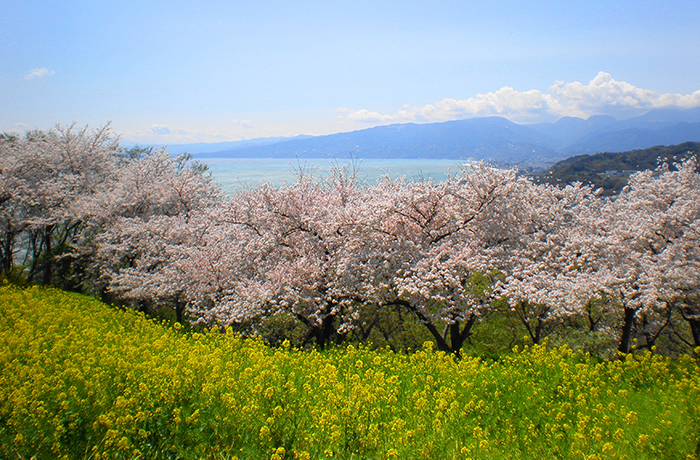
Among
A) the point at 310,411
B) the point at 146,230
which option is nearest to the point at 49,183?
the point at 146,230

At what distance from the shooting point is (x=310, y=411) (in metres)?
5.77

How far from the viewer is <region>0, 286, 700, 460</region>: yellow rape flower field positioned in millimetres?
4895

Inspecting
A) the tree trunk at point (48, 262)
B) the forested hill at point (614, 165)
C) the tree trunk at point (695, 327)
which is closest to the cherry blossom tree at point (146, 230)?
the tree trunk at point (48, 262)

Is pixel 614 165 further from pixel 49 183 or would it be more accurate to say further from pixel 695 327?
pixel 49 183

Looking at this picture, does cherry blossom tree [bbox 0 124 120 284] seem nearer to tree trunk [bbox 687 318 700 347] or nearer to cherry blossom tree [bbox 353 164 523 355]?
cherry blossom tree [bbox 353 164 523 355]

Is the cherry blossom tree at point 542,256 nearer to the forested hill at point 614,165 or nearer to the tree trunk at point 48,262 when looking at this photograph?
the forested hill at point 614,165

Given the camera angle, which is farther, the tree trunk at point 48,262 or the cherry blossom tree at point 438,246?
the tree trunk at point 48,262

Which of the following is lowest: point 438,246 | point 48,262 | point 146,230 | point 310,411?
point 48,262

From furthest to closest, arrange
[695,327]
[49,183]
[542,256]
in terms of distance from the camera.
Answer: [49,183]
[542,256]
[695,327]

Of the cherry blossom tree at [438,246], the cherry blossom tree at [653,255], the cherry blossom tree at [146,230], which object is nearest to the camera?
the cherry blossom tree at [653,255]

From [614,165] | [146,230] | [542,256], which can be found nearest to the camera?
[542,256]

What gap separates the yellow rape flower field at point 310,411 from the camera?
4.89 metres

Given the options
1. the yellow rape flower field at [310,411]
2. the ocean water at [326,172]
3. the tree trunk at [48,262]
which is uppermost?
the ocean water at [326,172]

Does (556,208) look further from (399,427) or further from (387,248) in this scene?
(399,427)
